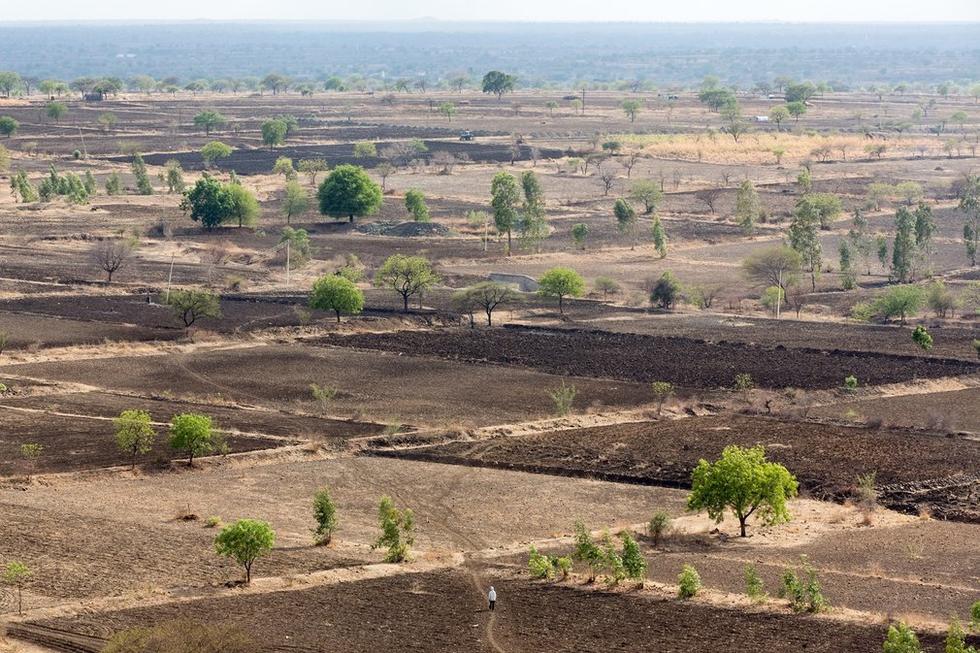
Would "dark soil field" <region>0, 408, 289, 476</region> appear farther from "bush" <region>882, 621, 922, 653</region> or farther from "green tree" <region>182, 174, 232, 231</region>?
"green tree" <region>182, 174, 232, 231</region>

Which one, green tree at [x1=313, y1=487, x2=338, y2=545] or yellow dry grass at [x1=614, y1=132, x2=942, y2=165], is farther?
yellow dry grass at [x1=614, y1=132, x2=942, y2=165]

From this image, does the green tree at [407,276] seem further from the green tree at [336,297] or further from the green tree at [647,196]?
the green tree at [647,196]

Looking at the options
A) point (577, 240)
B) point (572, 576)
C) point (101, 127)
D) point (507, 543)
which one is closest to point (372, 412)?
point (507, 543)

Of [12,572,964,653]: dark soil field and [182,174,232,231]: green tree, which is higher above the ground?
[182,174,232,231]: green tree

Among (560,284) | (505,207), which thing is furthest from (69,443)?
(505,207)

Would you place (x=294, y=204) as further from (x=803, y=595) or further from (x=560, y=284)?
(x=803, y=595)

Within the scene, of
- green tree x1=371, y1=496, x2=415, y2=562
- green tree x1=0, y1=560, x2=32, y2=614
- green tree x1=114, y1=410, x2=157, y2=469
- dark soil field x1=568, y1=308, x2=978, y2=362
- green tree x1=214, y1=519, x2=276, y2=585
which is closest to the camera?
green tree x1=0, y1=560, x2=32, y2=614

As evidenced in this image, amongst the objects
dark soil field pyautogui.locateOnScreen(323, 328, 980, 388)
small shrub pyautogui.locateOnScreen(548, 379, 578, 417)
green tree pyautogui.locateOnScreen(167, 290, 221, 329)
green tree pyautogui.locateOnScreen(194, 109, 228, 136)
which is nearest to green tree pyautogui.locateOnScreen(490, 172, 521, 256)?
dark soil field pyautogui.locateOnScreen(323, 328, 980, 388)
